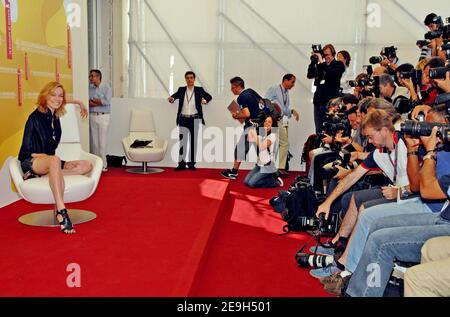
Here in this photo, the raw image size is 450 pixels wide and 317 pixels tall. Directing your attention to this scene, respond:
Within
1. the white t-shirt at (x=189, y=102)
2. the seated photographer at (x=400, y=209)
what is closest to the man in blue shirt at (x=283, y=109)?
the white t-shirt at (x=189, y=102)

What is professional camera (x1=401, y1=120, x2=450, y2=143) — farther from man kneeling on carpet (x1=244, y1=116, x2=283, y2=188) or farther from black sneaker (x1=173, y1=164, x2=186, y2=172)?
black sneaker (x1=173, y1=164, x2=186, y2=172)

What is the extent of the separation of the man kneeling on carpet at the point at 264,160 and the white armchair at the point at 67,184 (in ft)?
7.41

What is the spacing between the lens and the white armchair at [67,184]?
343 cm

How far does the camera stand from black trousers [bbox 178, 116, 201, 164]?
7.00 metres

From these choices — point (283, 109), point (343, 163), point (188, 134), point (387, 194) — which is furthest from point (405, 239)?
point (188, 134)

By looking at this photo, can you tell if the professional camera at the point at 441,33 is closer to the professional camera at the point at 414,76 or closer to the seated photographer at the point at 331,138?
the professional camera at the point at 414,76

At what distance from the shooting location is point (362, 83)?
4.67 metres

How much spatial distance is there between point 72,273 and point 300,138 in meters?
5.01

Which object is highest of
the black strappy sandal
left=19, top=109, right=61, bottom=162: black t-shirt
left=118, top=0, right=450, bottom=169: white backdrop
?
left=118, top=0, right=450, bottom=169: white backdrop

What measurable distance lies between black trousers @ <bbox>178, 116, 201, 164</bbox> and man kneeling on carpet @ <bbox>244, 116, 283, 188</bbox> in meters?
1.34

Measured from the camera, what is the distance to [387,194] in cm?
291

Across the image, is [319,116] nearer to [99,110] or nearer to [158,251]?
[99,110]

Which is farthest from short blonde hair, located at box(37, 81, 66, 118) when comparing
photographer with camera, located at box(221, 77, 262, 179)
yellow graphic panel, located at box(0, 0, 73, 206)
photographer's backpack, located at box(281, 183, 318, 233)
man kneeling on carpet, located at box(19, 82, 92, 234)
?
A: photographer with camera, located at box(221, 77, 262, 179)

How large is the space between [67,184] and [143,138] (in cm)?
337
